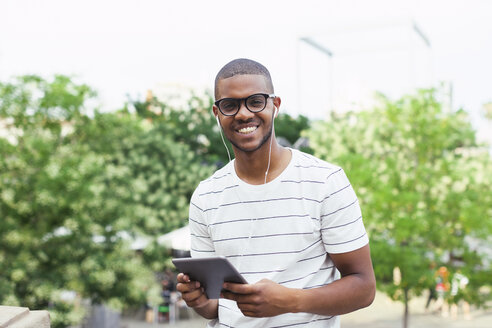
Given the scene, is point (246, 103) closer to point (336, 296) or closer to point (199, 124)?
point (336, 296)

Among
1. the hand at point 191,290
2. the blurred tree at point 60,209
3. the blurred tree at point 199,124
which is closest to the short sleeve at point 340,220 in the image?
the hand at point 191,290

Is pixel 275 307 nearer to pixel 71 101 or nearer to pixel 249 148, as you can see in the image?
pixel 249 148

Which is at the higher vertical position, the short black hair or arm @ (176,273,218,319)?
the short black hair

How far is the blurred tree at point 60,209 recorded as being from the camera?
9.01 meters

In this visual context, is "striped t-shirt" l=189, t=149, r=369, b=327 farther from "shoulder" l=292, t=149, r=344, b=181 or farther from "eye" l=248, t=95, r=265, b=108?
"eye" l=248, t=95, r=265, b=108

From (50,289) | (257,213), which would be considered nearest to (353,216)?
(257,213)

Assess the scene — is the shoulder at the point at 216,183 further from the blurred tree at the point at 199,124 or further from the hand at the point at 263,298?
the blurred tree at the point at 199,124

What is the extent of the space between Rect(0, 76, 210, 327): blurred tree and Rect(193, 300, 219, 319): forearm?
23.4ft

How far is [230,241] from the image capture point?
6.19 ft

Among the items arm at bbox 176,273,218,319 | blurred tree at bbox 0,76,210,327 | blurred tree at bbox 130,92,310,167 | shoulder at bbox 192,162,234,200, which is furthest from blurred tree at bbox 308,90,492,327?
blurred tree at bbox 130,92,310,167

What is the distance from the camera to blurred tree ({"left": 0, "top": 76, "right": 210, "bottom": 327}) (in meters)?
9.01

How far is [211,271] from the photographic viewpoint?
165cm

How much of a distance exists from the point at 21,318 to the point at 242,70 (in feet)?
3.45

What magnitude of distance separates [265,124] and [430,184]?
8280 millimetres
